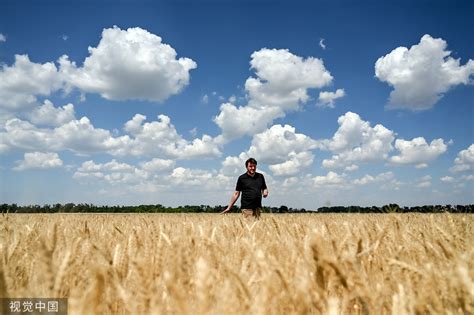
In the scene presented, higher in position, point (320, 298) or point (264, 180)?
point (264, 180)

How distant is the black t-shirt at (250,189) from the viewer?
381 inches

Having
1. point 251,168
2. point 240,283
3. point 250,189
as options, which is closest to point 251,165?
point 251,168

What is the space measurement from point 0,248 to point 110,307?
3.10 ft

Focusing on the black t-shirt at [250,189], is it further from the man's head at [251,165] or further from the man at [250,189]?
the man's head at [251,165]

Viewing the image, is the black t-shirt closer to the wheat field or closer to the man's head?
the man's head

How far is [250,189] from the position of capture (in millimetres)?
9688

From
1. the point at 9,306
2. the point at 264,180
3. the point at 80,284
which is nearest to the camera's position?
the point at 9,306

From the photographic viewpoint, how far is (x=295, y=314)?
117 cm

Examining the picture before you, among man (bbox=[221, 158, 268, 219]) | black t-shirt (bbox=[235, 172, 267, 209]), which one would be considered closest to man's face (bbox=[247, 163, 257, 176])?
man (bbox=[221, 158, 268, 219])

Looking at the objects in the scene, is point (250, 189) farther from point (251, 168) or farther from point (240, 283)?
point (240, 283)

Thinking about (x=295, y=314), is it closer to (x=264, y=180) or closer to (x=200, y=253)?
(x=200, y=253)

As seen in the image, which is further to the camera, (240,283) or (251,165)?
(251,165)

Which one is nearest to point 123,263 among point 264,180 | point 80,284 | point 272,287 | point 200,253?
point 80,284

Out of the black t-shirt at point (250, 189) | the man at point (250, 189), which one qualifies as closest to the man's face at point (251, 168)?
the man at point (250, 189)
